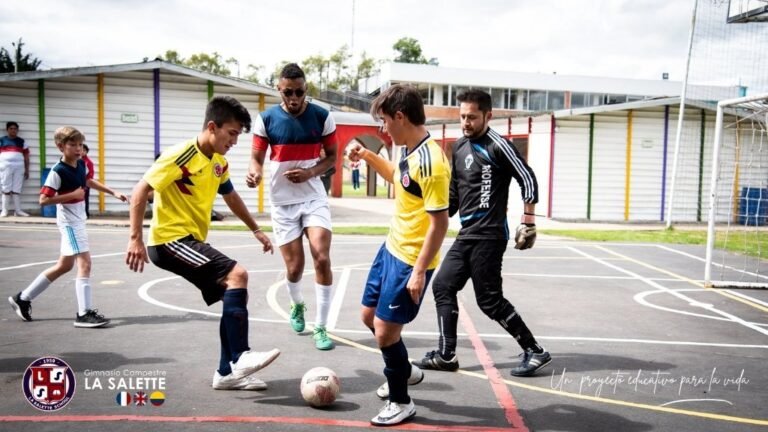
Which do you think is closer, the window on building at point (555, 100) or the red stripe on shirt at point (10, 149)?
the red stripe on shirt at point (10, 149)

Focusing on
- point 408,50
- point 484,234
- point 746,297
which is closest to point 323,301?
point 484,234

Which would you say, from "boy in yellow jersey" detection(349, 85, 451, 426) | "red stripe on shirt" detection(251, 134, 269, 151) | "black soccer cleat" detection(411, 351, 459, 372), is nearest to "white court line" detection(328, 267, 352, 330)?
"black soccer cleat" detection(411, 351, 459, 372)

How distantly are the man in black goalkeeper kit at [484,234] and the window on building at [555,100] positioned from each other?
5213 centimetres

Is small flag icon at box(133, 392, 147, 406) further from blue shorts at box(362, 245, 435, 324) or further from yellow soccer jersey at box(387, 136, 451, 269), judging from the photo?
yellow soccer jersey at box(387, 136, 451, 269)

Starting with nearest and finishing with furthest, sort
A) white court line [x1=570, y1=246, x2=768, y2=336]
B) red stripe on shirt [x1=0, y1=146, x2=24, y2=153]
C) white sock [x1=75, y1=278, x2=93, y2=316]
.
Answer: white sock [x1=75, y1=278, x2=93, y2=316] → white court line [x1=570, y1=246, x2=768, y2=336] → red stripe on shirt [x1=0, y1=146, x2=24, y2=153]

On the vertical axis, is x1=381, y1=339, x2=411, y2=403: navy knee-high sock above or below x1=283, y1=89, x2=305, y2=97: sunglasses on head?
below

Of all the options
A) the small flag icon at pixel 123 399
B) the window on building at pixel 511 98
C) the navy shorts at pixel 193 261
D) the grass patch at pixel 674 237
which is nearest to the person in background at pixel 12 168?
the grass patch at pixel 674 237

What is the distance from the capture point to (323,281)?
237 inches

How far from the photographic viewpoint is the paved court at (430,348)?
4129mm

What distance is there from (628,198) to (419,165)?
20499 millimetres

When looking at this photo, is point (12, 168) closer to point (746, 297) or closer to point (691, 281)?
point (691, 281)

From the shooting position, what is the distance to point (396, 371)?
4012 mm

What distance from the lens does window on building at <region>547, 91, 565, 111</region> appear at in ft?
181

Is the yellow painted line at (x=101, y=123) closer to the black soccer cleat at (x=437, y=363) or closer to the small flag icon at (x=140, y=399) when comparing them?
the small flag icon at (x=140, y=399)
